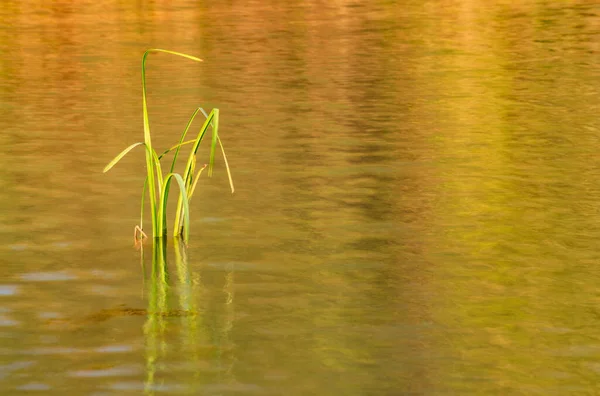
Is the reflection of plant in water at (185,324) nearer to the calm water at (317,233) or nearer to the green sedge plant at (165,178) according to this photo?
the calm water at (317,233)

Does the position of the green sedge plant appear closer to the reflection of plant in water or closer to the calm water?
the calm water

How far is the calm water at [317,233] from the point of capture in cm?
635

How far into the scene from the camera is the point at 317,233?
9.10 metres

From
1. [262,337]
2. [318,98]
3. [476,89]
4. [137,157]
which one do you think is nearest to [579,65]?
[476,89]

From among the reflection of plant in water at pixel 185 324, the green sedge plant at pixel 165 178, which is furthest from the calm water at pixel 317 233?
the green sedge plant at pixel 165 178

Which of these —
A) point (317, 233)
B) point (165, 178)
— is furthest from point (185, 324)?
point (317, 233)

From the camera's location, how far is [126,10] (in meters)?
29.6

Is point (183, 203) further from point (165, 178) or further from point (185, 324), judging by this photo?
point (185, 324)

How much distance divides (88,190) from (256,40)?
42.1ft

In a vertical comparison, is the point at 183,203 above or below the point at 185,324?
above

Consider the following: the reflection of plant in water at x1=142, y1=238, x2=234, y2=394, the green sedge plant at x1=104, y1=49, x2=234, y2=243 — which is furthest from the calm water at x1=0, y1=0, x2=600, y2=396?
the green sedge plant at x1=104, y1=49, x2=234, y2=243

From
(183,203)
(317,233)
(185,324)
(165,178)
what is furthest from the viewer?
(317,233)

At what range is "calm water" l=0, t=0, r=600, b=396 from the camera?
6.35 meters

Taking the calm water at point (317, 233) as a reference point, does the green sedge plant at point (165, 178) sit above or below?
above
